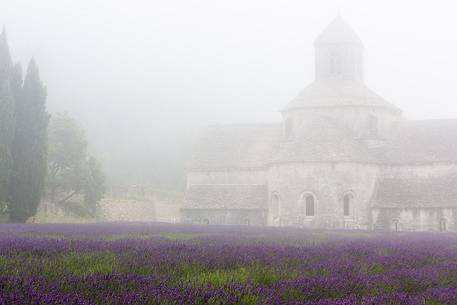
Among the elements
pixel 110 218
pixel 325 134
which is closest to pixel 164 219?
pixel 110 218

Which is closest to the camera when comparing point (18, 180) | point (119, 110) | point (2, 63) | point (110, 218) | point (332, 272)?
point (332, 272)

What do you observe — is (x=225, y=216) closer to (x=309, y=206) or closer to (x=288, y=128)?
(x=309, y=206)

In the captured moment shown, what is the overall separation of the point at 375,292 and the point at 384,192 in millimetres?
37434

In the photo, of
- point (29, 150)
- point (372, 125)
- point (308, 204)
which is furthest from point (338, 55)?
point (29, 150)

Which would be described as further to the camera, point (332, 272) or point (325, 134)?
point (325, 134)

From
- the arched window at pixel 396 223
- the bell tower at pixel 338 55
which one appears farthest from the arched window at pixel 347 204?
the bell tower at pixel 338 55

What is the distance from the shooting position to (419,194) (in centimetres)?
4250

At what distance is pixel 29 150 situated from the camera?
3206 cm

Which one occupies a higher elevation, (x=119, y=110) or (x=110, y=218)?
(x=119, y=110)

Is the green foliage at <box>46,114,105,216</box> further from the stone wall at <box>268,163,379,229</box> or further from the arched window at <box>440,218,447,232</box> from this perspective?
the arched window at <box>440,218,447,232</box>

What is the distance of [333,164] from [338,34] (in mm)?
15382

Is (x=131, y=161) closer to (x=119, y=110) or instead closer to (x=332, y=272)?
(x=119, y=110)

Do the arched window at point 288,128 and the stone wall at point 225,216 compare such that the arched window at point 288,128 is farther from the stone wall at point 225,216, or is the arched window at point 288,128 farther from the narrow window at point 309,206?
the narrow window at point 309,206

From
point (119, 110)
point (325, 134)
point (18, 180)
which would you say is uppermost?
point (119, 110)
